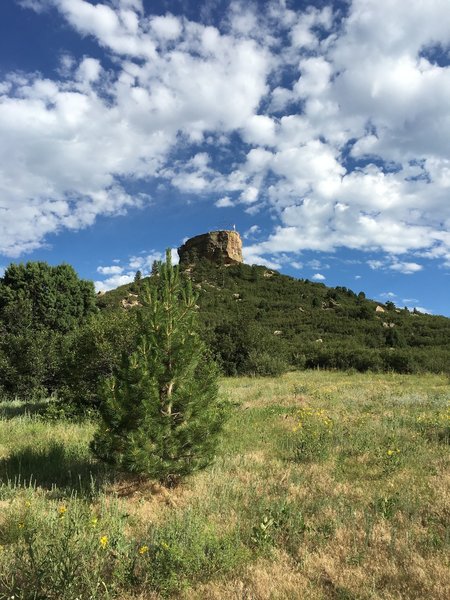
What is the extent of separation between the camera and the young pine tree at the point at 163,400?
5.66 metres

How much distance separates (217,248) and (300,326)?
42.3m

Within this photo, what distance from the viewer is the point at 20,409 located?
44.4 ft

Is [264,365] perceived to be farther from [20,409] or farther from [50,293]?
[20,409]

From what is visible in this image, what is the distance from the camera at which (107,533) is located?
4500mm

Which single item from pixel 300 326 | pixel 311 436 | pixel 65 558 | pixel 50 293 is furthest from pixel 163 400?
pixel 300 326

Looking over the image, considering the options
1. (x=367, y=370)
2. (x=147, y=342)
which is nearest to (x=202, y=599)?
(x=147, y=342)

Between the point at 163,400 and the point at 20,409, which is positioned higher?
the point at 163,400

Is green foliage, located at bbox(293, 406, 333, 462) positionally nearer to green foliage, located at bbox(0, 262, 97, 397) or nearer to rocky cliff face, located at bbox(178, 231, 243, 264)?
green foliage, located at bbox(0, 262, 97, 397)

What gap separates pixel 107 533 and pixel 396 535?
10.4 ft

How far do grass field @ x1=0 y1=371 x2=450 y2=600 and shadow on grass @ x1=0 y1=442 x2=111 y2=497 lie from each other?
0.12 ft

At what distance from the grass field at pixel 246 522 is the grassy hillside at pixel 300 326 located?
375 cm

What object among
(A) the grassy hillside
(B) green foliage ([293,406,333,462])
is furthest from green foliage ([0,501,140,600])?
(A) the grassy hillside

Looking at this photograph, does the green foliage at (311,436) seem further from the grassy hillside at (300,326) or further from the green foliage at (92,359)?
the green foliage at (92,359)

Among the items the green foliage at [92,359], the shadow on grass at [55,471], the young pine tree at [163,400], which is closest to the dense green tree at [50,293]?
the green foliage at [92,359]
